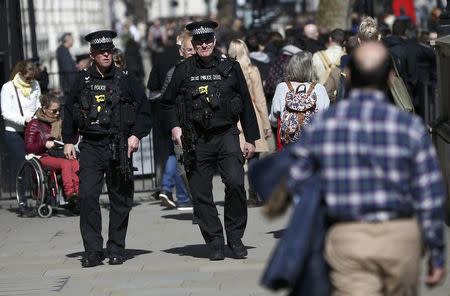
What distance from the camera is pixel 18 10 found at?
51.7 feet

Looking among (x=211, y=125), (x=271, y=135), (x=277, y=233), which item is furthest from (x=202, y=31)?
(x=271, y=135)

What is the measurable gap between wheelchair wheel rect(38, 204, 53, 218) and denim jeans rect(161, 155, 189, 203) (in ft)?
4.04

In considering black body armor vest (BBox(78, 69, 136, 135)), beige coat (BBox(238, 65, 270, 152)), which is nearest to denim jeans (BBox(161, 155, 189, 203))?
beige coat (BBox(238, 65, 270, 152))

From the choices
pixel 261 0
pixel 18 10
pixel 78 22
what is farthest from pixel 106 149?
pixel 78 22

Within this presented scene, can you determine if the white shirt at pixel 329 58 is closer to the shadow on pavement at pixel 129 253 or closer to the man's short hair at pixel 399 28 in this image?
the man's short hair at pixel 399 28

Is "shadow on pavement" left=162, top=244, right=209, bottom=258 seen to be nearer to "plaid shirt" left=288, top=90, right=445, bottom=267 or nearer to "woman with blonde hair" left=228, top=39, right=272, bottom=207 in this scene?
"woman with blonde hair" left=228, top=39, right=272, bottom=207

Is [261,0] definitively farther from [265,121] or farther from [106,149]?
[106,149]

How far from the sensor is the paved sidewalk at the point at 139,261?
917 cm

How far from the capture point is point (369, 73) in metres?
5.37

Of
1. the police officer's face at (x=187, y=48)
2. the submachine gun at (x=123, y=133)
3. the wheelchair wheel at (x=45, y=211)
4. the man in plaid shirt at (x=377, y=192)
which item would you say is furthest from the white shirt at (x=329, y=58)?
the man in plaid shirt at (x=377, y=192)

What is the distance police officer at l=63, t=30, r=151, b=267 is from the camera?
9.94 meters

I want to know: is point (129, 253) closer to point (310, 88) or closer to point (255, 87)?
point (310, 88)

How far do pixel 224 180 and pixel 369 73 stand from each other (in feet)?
15.6

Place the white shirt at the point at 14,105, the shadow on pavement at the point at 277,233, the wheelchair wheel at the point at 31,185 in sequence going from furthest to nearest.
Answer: the white shirt at the point at 14,105 → the wheelchair wheel at the point at 31,185 → the shadow on pavement at the point at 277,233
